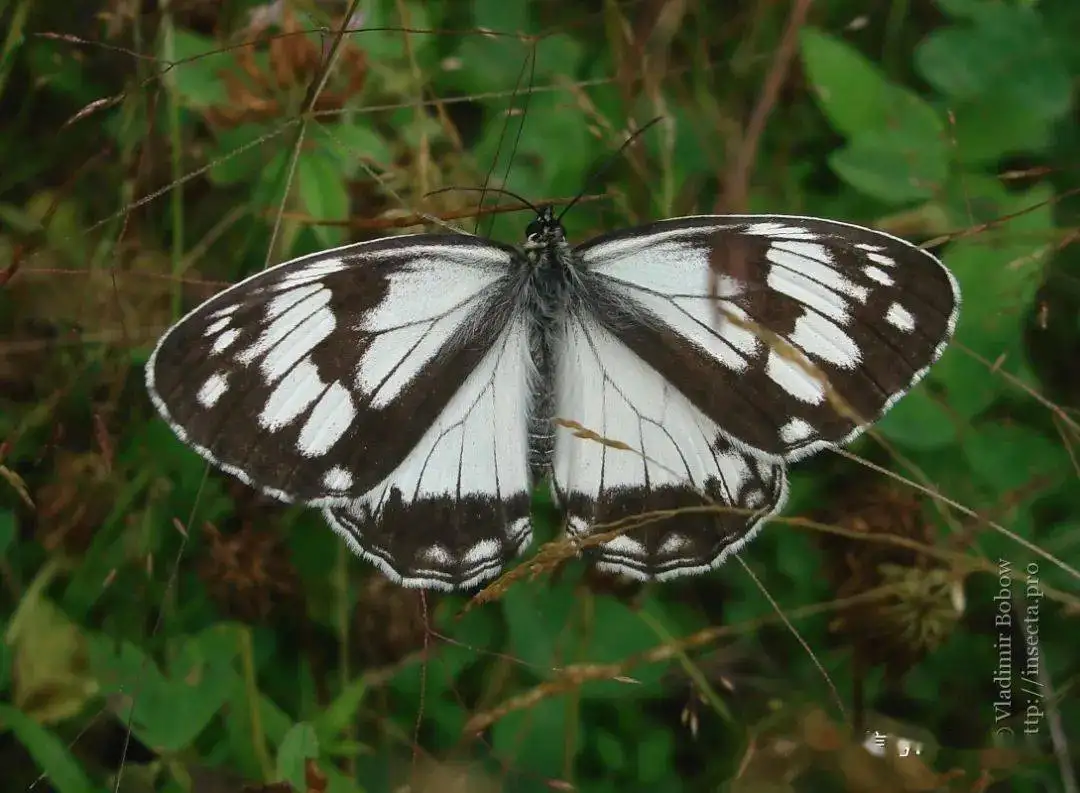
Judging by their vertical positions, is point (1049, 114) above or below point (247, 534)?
above

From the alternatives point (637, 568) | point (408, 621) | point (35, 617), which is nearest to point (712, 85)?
point (637, 568)

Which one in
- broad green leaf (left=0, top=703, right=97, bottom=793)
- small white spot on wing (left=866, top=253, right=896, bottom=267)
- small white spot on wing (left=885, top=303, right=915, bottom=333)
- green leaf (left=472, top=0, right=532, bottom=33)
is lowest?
broad green leaf (left=0, top=703, right=97, bottom=793)

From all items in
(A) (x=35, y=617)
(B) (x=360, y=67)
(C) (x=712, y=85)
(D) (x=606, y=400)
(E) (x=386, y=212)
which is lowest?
(A) (x=35, y=617)

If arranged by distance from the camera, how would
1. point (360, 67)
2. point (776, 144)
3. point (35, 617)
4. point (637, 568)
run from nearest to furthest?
1. point (637, 568)
2. point (35, 617)
3. point (360, 67)
4. point (776, 144)

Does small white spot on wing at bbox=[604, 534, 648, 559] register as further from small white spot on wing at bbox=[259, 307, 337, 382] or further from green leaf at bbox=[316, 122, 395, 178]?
green leaf at bbox=[316, 122, 395, 178]

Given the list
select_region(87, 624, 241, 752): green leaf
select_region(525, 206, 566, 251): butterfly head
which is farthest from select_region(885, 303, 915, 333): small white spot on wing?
→ select_region(87, 624, 241, 752): green leaf

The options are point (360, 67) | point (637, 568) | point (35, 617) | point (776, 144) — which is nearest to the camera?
point (637, 568)

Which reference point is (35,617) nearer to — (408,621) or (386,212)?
(408,621)

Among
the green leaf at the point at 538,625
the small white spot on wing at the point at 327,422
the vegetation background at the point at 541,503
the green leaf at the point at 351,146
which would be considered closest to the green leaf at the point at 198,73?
the vegetation background at the point at 541,503
